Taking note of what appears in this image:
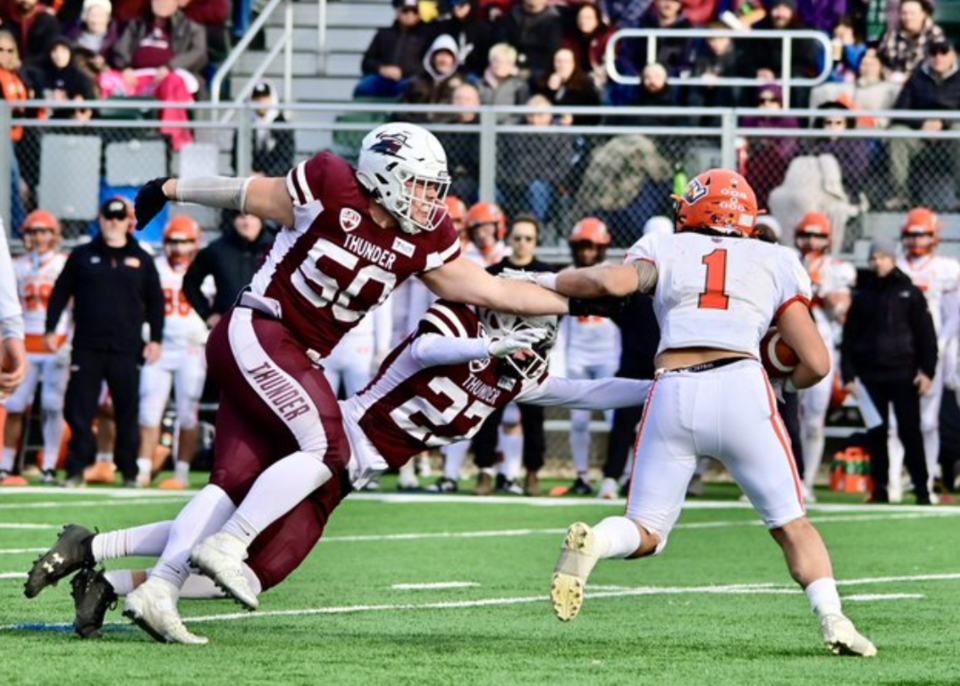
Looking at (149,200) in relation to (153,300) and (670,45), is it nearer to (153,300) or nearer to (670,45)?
(153,300)

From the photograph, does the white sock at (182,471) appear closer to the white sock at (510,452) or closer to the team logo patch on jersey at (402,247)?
the white sock at (510,452)

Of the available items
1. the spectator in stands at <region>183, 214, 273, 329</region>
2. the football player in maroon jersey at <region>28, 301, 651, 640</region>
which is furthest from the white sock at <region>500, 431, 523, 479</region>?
the football player in maroon jersey at <region>28, 301, 651, 640</region>

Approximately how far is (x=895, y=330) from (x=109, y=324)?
5.90 m

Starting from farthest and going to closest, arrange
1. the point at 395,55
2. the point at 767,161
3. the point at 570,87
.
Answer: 1. the point at 395,55
2. the point at 570,87
3. the point at 767,161

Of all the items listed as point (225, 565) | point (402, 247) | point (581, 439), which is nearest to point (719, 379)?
point (402, 247)

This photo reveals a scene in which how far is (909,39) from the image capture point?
2019 centimetres

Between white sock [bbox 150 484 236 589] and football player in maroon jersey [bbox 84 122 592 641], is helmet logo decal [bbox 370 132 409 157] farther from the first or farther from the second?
white sock [bbox 150 484 236 589]

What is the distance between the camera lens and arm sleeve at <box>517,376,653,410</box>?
8.88 meters

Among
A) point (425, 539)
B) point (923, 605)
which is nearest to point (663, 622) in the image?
point (923, 605)

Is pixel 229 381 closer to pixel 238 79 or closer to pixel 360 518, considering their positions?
pixel 360 518

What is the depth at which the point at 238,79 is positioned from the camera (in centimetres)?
2239

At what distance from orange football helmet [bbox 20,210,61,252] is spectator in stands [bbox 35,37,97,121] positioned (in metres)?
1.76

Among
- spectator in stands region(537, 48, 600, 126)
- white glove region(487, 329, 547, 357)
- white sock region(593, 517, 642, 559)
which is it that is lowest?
white sock region(593, 517, 642, 559)

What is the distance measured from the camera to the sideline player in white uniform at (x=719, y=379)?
803 centimetres
